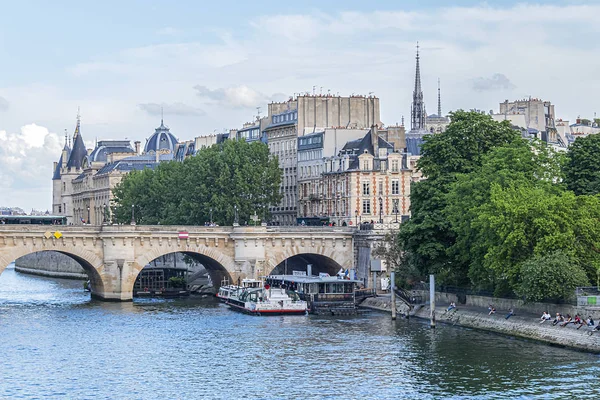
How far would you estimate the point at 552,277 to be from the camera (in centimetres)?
7206

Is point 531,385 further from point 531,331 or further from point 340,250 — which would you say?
point 340,250

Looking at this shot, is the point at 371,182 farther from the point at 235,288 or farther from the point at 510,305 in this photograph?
the point at 510,305

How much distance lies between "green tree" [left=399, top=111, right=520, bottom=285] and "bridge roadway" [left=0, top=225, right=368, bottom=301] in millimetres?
17198

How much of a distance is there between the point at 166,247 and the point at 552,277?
4221cm

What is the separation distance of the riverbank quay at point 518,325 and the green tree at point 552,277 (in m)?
1.75

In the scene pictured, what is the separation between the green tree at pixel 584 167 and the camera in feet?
296

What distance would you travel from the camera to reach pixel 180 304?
10331 centimetres

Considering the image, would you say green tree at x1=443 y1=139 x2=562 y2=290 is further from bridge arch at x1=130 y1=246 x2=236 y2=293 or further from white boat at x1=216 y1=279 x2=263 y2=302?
bridge arch at x1=130 y1=246 x2=236 y2=293

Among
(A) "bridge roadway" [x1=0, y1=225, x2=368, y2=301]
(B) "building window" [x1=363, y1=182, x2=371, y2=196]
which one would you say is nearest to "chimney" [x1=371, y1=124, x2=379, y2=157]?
(B) "building window" [x1=363, y1=182, x2=371, y2=196]

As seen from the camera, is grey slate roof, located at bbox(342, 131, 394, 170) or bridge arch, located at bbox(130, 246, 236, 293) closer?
bridge arch, located at bbox(130, 246, 236, 293)

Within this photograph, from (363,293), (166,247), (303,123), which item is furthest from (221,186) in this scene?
(363,293)

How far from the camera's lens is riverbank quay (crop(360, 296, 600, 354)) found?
224 ft

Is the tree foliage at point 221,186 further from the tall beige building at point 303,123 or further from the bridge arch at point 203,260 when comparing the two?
the bridge arch at point 203,260

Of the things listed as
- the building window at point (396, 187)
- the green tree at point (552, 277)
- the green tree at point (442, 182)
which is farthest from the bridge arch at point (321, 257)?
the green tree at point (552, 277)
